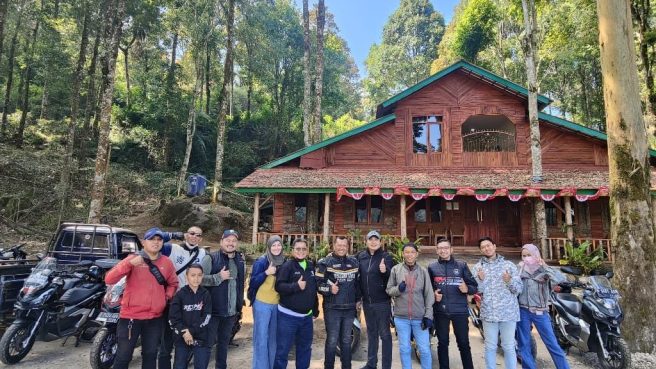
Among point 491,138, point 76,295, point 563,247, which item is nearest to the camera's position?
point 76,295

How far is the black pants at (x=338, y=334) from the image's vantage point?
427cm

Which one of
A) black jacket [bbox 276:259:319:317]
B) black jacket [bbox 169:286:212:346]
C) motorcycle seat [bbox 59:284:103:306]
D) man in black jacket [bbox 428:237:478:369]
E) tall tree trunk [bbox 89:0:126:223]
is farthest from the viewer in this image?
tall tree trunk [bbox 89:0:126:223]

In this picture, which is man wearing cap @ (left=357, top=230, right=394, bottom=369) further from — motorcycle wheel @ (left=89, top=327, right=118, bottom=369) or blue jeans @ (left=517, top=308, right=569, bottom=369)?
motorcycle wheel @ (left=89, top=327, right=118, bottom=369)

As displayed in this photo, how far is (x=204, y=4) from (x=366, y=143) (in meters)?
16.2

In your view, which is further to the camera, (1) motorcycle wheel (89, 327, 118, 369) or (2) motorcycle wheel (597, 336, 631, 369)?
Result: (2) motorcycle wheel (597, 336, 631, 369)

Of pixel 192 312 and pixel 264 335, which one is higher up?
pixel 192 312

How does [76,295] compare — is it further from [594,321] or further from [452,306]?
[594,321]

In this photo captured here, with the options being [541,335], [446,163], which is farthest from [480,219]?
[541,335]

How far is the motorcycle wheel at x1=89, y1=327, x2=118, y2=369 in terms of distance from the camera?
425cm

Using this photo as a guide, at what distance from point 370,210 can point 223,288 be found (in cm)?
1066

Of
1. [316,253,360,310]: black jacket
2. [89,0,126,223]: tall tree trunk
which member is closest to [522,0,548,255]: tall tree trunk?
[316,253,360,310]: black jacket

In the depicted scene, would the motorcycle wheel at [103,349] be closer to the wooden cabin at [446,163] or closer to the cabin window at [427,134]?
the wooden cabin at [446,163]

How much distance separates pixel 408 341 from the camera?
167 inches

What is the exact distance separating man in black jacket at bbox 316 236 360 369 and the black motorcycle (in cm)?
358
